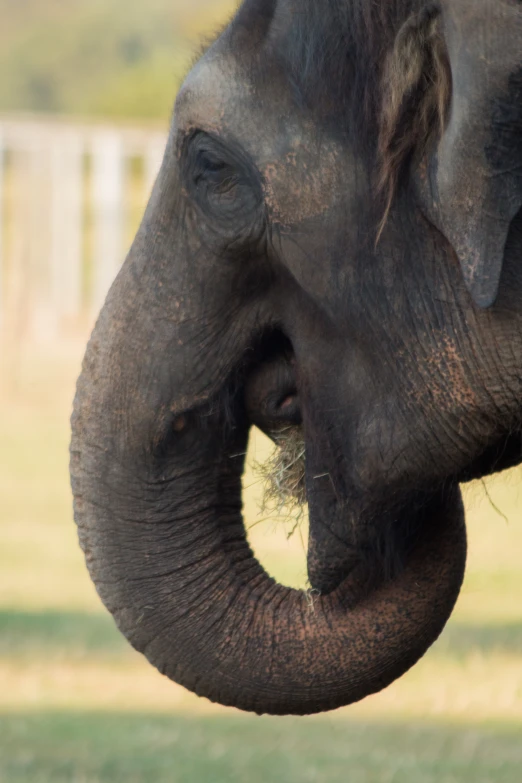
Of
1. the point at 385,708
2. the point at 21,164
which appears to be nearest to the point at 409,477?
the point at 385,708

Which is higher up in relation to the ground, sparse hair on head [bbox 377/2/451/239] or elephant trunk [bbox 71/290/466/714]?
sparse hair on head [bbox 377/2/451/239]

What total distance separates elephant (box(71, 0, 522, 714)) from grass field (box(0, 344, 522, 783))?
320 mm

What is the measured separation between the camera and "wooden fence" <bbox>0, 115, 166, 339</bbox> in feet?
58.5

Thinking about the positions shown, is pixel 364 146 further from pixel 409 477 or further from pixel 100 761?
pixel 100 761

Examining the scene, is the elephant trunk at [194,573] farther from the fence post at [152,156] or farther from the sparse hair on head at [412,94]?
the fence post at [152,156]

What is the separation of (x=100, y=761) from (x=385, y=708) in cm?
124

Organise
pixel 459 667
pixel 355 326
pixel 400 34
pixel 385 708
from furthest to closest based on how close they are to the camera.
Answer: pixel 459 667 < pixel 385 708 < pixel 355 326 < pixel 400 34

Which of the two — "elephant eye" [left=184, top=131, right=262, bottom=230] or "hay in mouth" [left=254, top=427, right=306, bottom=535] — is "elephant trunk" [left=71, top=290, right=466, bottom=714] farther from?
"elephant eye" [left=184, top=131, right=262, bottom=230]

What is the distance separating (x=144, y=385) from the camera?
2.39 metres

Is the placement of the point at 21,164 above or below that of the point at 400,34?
above

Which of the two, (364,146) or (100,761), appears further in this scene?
(100,761)

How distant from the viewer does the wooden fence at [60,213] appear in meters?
17.8

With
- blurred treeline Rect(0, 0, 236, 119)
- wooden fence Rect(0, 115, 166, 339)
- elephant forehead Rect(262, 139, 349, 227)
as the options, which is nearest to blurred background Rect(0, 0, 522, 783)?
elephant forehead Rect(262, 139, 349, 227)

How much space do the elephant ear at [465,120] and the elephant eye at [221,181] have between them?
234 millimetres
